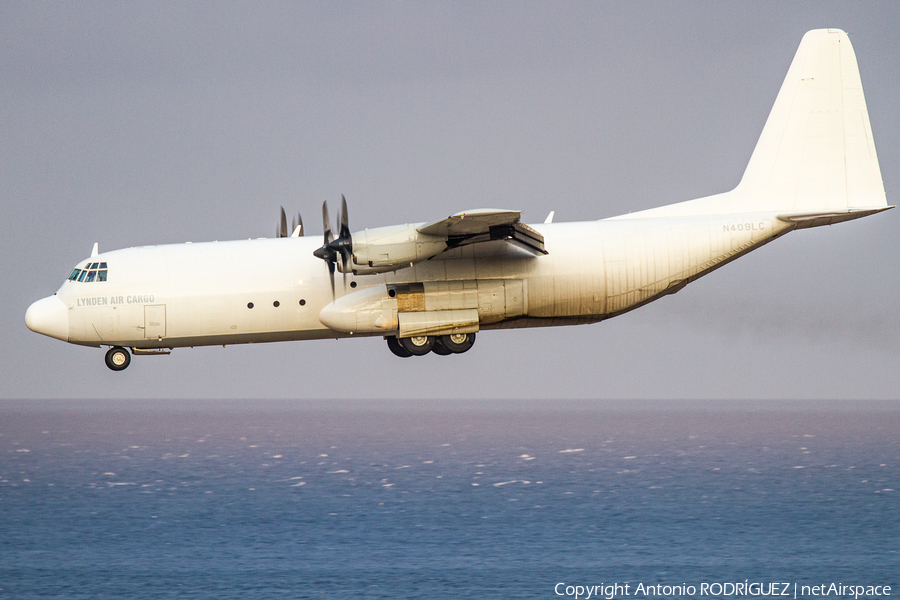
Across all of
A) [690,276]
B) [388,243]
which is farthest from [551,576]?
[388,243]

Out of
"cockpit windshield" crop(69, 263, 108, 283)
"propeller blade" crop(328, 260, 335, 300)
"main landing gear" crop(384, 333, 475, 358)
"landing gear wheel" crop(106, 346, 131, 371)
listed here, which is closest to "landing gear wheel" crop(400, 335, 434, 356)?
"main landing gear" crop(384, 333, 475, 358)

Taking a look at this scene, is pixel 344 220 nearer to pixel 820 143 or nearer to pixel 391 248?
pixel 391 248

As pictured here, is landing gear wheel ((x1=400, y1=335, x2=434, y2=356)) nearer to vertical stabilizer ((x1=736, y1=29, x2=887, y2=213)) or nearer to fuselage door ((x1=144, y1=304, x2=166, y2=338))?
fuselage door ((x1=144, y1=304, x2=166, y2=338))

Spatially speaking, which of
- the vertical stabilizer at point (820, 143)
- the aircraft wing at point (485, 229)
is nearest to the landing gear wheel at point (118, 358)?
the aircraft wing at point (485, 229)

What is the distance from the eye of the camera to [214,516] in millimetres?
61812

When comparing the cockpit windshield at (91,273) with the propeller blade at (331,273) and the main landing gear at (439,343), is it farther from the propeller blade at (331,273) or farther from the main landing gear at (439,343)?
the main landing gear at (439,343)

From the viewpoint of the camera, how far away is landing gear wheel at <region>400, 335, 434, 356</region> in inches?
1108

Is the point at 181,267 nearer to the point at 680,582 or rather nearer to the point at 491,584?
the point at 491,584

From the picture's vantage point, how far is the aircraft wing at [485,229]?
79.7ft

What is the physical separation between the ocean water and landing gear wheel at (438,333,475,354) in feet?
52.0

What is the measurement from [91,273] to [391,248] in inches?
377

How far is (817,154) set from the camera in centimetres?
3036

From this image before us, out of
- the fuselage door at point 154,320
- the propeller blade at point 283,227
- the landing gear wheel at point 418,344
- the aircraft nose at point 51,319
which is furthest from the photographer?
the propeller blade at point 283,227

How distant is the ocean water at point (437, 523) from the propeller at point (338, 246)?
18118 millimetres
